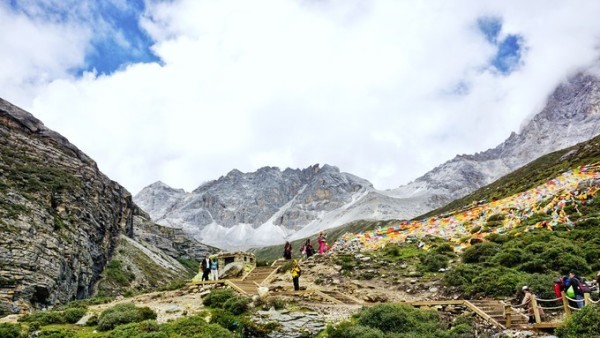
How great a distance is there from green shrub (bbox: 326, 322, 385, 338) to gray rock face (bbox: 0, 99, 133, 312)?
1743 inches

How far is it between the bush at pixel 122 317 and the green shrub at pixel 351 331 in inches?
336

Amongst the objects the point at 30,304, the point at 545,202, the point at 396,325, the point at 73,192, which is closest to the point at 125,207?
the point at 73,192

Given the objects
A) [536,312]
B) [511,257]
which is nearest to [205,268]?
[511,257]

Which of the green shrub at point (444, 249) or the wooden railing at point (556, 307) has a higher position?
the green shrub at point (444, 249)

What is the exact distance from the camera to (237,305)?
69.2 feet

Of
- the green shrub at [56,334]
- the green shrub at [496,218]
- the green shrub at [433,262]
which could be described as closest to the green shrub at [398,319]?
the green shrub at [433,262]

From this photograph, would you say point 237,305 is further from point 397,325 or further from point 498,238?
point 498,238

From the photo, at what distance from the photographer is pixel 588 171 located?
43.1 m

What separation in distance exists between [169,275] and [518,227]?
92.8 meters

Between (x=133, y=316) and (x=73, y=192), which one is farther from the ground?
(x=73, y=192)

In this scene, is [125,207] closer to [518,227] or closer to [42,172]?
[42,172]

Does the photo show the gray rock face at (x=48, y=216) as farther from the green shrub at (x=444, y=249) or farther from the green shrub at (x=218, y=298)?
the green shrub at (x=444, y=249)

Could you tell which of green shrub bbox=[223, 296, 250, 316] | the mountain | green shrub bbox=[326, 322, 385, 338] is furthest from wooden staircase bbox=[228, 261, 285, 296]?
the mountain

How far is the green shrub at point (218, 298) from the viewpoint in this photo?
23.3m
